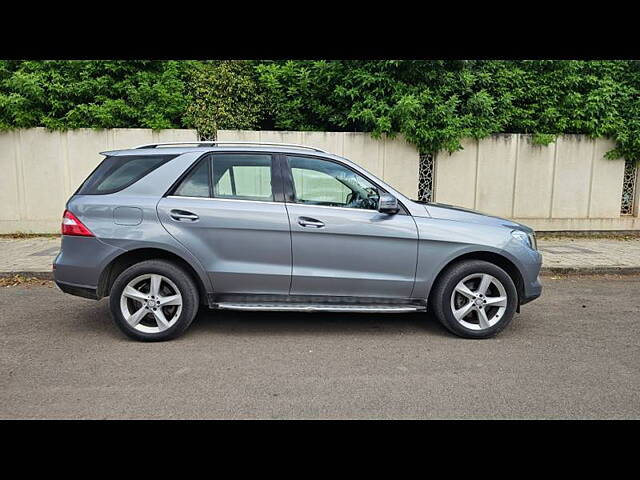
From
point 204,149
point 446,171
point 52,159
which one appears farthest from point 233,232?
point 52,159

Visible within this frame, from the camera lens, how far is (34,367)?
4.23m

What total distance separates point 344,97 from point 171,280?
245 inches

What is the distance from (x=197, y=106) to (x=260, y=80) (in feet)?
4.33

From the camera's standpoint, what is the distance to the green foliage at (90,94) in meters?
9.52

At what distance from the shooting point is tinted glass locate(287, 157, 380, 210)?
16.5ft

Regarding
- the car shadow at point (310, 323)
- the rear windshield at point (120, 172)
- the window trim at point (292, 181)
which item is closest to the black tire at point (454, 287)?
the car shadow at point (310, 323)

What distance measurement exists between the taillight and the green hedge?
5346 mm

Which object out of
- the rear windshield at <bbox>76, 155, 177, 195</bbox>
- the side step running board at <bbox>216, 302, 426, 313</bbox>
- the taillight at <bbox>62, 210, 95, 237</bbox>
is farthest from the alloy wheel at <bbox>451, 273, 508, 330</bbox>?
the taillight at <bbox>62, 210, 95, 237</bbox>

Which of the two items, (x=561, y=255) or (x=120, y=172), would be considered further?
(x=561, y=255)

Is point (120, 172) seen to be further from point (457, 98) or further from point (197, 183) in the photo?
point (457, 98)

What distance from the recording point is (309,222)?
4848 mm

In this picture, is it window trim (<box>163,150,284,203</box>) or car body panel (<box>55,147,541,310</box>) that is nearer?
car body panel (<box>55,147,541,310</box>)

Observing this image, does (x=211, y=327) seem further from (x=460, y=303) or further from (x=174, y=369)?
(x=460, y=303)

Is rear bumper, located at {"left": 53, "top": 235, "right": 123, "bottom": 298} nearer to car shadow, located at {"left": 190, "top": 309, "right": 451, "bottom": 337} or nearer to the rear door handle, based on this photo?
the rear door handle
